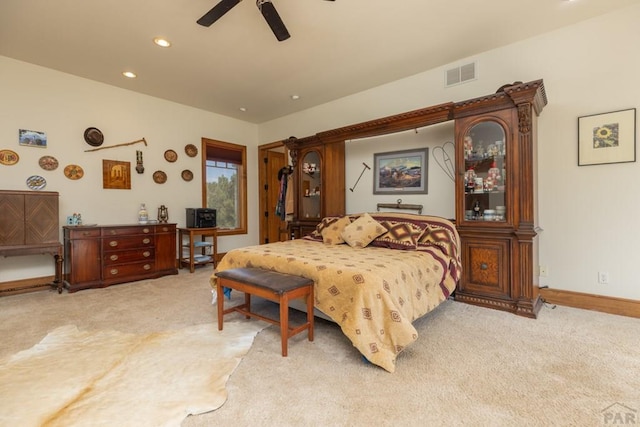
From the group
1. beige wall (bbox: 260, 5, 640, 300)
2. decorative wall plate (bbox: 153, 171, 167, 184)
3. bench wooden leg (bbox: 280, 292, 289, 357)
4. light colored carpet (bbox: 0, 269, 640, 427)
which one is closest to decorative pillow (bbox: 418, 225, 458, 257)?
light colored carpet (bbox: 0, 269, 640, 427)

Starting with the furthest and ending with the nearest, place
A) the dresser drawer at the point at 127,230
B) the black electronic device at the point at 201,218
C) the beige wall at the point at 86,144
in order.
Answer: the black electronic device at the point at 201,218 < the dresser drawer at the point at 127,230 < the beige wall at the point at 86,144

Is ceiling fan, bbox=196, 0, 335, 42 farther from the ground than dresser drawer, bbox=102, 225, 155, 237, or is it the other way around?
ceiling fan, bbox=196, 0, 335, 42

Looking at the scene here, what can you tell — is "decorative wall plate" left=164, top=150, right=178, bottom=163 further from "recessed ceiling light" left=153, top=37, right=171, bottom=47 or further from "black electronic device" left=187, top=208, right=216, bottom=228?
"recessed ceiling light" left=153, top=37, right=171, bottom=47

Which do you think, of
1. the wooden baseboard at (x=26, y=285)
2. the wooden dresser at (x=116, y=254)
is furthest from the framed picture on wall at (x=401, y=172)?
the wooden baseboard at (x=26, y=285)

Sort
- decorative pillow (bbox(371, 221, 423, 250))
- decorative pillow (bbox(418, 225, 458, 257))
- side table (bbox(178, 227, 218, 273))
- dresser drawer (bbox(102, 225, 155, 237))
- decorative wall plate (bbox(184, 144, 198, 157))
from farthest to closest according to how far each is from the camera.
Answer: decorative wall plate (bbox(184, 144, 198, 157))
side table (bbox(178, 227, 218, 273))
dresser drawer (bbox(102, 225, 155, 237))
decorative pillow (bbox(371, 221, 423, 250))
decorative pillow (bbox(418, 225, 458, 257))

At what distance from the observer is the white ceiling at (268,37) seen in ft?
8.82

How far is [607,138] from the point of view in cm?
283

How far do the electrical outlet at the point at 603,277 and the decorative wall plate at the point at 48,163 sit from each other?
641 cm

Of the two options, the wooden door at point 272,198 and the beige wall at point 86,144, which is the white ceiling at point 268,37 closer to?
the beige wall at point 86,144

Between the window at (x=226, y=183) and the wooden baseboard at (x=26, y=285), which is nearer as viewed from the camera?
the wooden baseboard at (x=26, y=285)

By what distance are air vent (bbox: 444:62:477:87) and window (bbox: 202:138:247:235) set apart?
397cm

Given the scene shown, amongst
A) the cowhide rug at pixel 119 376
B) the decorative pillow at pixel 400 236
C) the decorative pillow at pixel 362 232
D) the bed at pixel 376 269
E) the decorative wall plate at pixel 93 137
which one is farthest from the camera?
the decorative wall plate at pixel 93 137

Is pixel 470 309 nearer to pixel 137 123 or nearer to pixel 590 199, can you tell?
pixel 590 199

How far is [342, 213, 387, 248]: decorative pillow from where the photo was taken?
336 centimetres
